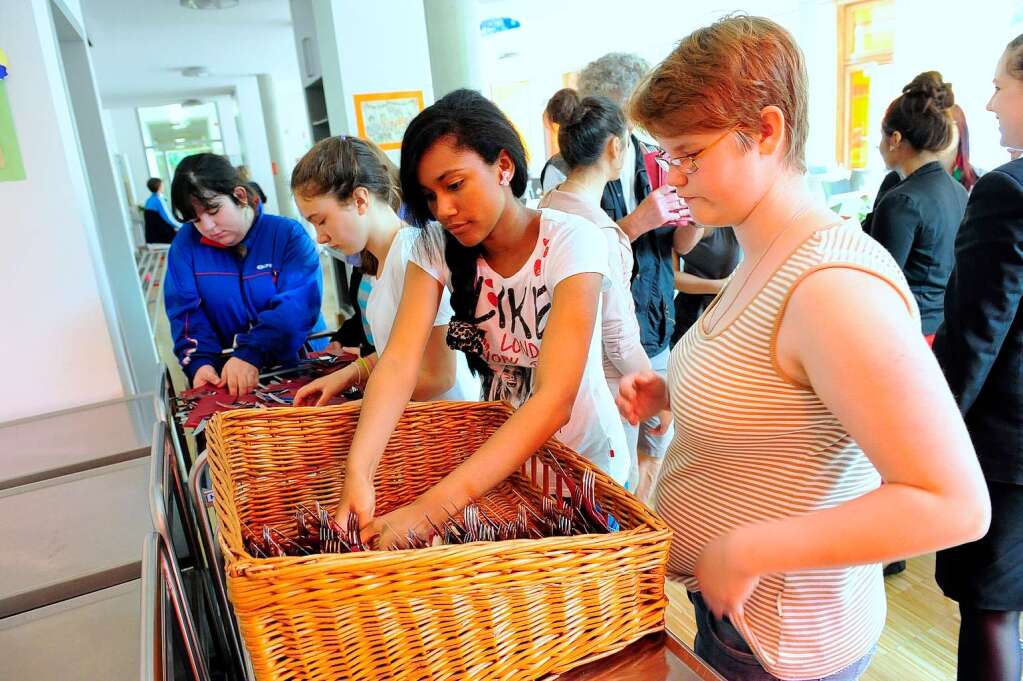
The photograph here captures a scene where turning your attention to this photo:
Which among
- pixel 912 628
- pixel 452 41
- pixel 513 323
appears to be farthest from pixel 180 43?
pixel 912 628

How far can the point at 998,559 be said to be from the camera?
1.23m

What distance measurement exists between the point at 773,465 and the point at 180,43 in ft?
27.7

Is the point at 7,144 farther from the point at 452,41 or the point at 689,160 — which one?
the point at 452,41

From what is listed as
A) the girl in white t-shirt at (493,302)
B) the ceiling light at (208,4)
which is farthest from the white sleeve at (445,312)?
the ceiling light at (208,4)

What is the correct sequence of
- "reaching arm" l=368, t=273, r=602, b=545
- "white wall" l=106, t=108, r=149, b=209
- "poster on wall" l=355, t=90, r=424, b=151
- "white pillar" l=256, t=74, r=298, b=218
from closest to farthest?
"reaching arm" l=368, t=273, r=602, b=545 < "poster on wall" l=355, t=90, r=424, b=151 < "white pillar" l=256, t=74, r=298, b=218 < "white wall" l=106, t=108, r=149, b=209

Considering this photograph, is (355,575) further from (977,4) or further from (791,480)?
(977,4)

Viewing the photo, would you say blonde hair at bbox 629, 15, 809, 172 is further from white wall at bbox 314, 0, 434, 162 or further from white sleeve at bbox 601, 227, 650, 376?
white wall at bbox 314, 0, 434, 162

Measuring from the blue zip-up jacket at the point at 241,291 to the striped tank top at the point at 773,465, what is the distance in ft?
4.72

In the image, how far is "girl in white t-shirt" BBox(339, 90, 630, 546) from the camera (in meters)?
0.93

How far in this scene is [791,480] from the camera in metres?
0.71

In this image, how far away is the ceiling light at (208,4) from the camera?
206 inches

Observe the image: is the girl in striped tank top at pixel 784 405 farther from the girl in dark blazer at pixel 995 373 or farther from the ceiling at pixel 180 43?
the ceiling at pixel 180 43

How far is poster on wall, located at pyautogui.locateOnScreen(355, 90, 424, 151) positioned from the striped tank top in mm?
3907


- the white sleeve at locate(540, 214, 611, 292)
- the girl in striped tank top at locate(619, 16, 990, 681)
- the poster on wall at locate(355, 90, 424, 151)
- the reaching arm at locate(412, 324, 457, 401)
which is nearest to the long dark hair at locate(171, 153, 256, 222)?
the reaching arm at locate(412, 324, 457, 401)
